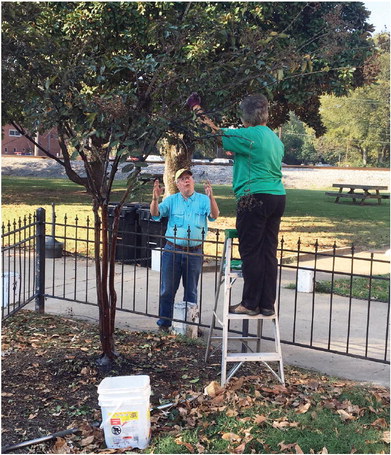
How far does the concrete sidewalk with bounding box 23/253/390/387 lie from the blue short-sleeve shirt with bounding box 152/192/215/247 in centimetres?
50

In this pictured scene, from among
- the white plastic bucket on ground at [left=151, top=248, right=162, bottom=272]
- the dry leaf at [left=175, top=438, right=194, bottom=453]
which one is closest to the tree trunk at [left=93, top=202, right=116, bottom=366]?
the dry leaf at [left=175, top=438, right=194, bottom=453]

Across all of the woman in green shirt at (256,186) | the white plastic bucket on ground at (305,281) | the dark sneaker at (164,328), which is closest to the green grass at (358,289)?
the white plastic bucket on ground at (305,281)

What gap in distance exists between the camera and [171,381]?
211 inches

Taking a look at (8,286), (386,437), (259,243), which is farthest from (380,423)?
(8,286)

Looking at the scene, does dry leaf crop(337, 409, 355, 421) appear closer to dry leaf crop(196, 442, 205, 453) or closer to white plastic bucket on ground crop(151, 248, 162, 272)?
dry leaf crop(196, 442, 205, 453)

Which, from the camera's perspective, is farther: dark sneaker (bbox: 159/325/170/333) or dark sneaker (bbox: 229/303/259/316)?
dark sneaker (bbox: 159/325/170/333)

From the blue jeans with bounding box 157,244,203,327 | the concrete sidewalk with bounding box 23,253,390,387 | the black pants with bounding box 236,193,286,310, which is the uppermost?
the black pants with bounding box 236,193,286,310

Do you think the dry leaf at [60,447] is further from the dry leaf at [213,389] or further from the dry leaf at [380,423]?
the dry leaf at [380,423]

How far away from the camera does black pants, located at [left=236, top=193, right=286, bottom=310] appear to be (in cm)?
491

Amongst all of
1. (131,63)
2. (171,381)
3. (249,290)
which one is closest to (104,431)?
(171,381)

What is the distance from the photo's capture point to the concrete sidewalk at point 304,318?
238 inches

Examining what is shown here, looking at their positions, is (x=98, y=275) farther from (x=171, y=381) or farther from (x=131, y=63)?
(x=131, y=63)

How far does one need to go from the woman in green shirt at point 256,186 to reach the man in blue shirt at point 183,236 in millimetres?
1631

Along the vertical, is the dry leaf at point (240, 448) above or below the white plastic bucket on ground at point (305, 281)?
below
